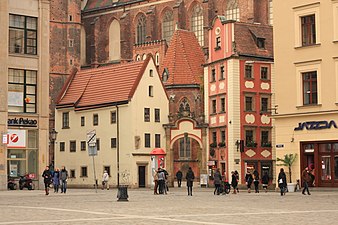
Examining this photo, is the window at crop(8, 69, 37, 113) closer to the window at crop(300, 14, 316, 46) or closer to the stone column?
the stone column

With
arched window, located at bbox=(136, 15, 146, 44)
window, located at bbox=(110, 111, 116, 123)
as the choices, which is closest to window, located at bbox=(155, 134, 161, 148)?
window, located at bbox=(110, 111, 116, 123)

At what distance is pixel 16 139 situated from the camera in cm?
5684

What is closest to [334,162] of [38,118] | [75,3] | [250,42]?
[38,118]

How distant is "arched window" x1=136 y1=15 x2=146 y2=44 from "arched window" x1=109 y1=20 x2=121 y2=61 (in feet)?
12.5

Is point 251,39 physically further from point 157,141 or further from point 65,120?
point 65,120

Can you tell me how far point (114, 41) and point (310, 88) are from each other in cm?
6505

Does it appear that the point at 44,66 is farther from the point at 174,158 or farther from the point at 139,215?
the point at 139,215

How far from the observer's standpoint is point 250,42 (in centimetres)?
7444

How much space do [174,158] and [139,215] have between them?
5718 cm

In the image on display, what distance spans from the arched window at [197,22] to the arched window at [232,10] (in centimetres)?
→ 418

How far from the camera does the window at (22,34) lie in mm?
57250

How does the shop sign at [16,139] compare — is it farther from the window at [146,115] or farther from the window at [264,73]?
the window at [264,73]

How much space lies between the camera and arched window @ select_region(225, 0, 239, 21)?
9712 cm

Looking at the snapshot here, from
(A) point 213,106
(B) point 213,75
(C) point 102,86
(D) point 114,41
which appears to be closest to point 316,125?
(A) point 213,106
